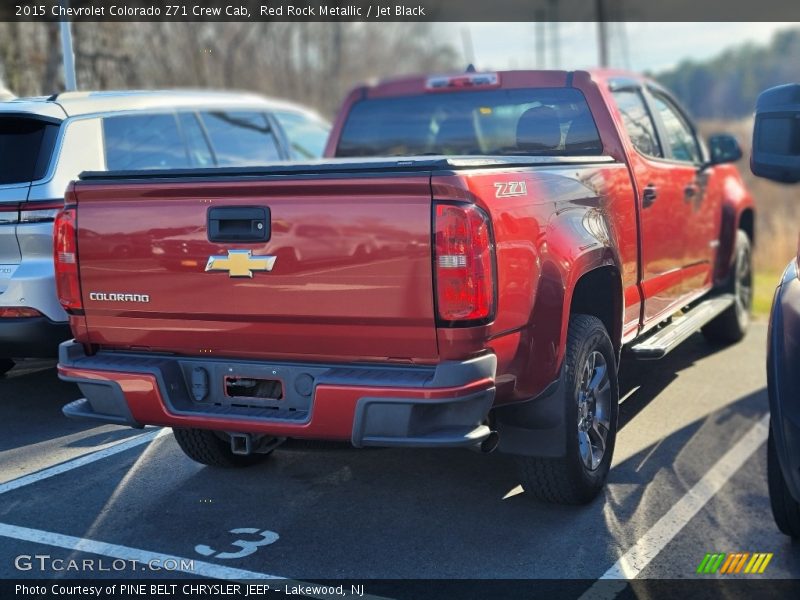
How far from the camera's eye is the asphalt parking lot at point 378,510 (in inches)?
151

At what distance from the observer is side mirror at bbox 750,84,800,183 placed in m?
3.70

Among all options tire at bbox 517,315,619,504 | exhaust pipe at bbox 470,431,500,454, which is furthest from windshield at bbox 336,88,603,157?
exhaust pipe at bbox 470,431,500,454

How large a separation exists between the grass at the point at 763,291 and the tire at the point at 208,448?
582 cm

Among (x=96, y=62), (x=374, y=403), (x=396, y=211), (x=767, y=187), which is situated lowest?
(x=767, y=187)

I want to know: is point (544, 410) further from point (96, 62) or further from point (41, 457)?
point (96, 62)

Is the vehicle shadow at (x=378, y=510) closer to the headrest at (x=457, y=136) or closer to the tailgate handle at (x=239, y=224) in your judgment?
the tailgate handle at (x=239, y=224)

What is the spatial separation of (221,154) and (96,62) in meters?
6.87

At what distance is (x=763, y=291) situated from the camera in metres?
11.0

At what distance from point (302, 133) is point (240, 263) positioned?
5.36 metres

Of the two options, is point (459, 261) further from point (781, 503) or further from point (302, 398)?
point (781, 503)

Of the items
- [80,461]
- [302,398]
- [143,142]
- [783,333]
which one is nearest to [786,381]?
[783,333]

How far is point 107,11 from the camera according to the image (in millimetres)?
13500

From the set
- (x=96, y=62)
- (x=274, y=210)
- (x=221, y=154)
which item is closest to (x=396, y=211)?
(x=274, y=210)

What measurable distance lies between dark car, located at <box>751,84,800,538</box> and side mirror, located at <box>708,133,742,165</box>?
3.06m
